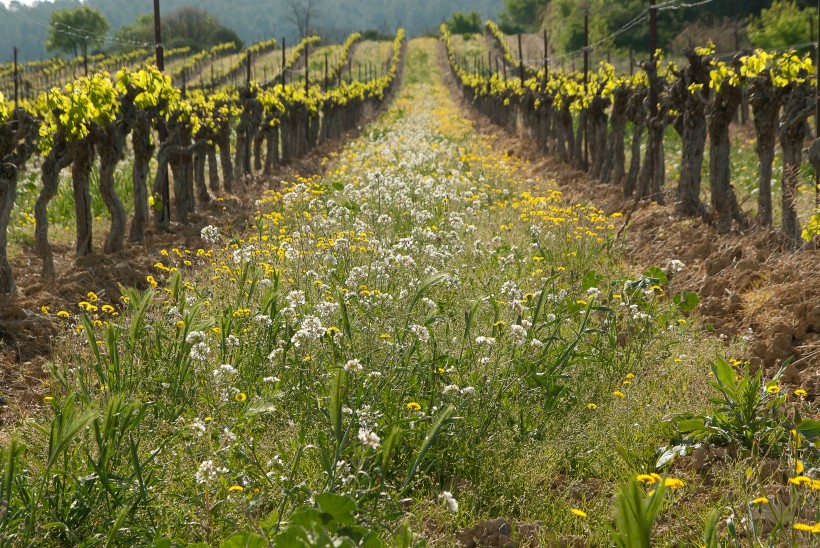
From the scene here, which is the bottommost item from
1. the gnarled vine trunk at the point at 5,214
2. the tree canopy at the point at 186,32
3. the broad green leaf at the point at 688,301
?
the broad green leaf at the point at 688,301

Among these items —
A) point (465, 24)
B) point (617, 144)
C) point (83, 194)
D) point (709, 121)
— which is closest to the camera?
point (83, 194)

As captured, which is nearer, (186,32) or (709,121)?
(709,121)

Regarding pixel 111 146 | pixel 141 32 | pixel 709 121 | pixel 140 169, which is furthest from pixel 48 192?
pixel 141 32

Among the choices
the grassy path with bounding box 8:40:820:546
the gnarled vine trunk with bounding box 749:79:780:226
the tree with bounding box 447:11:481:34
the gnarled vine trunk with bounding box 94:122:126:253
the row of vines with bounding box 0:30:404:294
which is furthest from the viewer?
the tree with bounding box 447:11:481:34

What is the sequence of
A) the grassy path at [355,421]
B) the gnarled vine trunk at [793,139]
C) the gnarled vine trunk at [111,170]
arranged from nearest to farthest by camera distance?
1. the grassy path at [355,421]
2. the gnarled vine trunk at [793,139]
3. the gnarled vine trunk at [111,170]

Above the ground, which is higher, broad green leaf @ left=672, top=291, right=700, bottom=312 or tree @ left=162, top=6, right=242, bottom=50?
tree @ left=162, top=6, right=242, bottom=50

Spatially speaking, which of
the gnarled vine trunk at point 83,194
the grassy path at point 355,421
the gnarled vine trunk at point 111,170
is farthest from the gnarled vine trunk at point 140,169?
the grassy path at point 355,421

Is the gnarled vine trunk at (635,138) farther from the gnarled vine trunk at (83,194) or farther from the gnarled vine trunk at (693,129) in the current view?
the gnarled vine trunk at (83,194)

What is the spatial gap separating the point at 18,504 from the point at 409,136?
20.8 metres

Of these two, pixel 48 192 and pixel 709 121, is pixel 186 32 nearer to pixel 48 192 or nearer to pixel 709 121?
pixel 48 192

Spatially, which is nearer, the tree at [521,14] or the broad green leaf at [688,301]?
the broad green leaf at [688,301]

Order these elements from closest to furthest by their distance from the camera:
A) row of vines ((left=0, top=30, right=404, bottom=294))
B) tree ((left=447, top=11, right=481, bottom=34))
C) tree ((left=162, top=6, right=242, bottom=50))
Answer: row of vines ((left=0, top=30, right=404, bottom=294)) < tree ((left=162, top=6, right=242, bottom=50)) < tree ((left=447, top=11, right=481, bottom=34))

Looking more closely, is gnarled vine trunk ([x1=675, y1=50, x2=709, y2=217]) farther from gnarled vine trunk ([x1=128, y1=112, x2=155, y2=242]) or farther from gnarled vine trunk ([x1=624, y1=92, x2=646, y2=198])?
gnarled vine trunk ([x1=128, y1=112, x2=155, y2=242])

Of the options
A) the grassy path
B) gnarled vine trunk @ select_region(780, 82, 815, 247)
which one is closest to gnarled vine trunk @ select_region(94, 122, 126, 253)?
the grassy path
